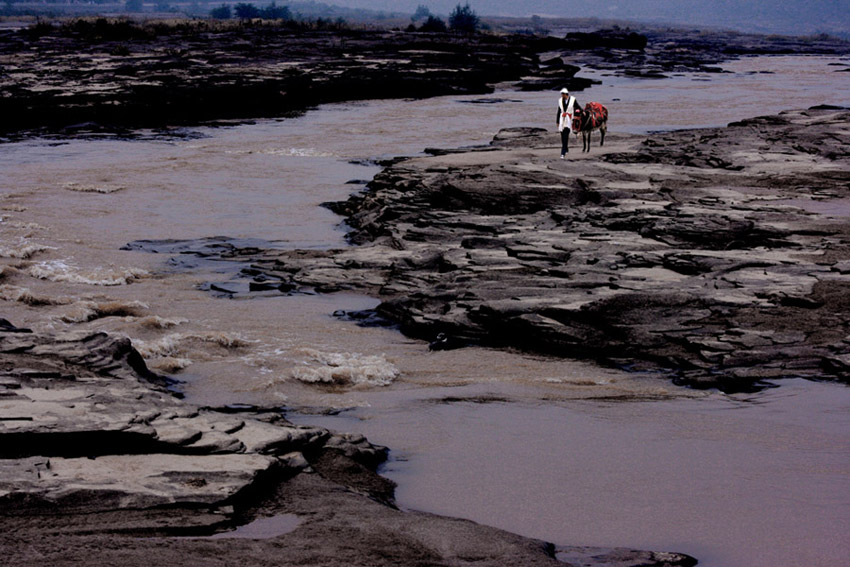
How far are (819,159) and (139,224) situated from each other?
40.5 feet

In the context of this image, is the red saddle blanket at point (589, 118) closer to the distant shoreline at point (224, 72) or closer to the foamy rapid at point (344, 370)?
the foamy rapid at point (344, 370)

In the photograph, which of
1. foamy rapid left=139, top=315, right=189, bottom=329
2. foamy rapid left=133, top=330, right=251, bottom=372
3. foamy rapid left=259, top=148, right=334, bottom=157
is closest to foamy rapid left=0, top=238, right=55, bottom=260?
foamy rapid left=139, top=315, right=189, bottom=329

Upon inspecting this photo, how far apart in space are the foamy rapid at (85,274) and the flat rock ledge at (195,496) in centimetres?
517

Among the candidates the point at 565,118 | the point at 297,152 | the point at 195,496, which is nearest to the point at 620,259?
the point at 195,496

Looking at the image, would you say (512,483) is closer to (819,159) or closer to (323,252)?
(323,252)

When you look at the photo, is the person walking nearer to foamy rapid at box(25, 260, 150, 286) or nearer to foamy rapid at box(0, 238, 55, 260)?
foamy rapid at box(25, 260, 150, 286)

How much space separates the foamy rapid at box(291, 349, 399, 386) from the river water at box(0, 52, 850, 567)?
0.02 m

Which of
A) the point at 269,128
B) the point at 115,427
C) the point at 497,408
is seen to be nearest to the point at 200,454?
the point at 115,427

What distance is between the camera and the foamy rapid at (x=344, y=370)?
298 inches

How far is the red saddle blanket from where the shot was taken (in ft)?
57.1

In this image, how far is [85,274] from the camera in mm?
11023

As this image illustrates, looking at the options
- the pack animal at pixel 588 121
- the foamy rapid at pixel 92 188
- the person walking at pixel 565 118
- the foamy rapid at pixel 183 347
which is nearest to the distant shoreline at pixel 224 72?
the foamy rapid at pixel 92 188

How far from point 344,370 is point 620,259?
3731 millimetres

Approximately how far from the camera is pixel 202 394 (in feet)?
23.5
